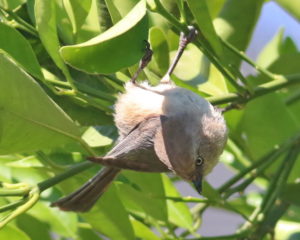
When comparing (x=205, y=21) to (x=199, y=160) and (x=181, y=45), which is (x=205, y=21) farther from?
(x=199, y=160)

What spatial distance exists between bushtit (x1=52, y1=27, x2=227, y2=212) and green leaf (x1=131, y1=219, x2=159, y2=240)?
0.14 meters

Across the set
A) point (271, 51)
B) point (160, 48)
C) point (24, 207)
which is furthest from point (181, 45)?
point (271, 51)

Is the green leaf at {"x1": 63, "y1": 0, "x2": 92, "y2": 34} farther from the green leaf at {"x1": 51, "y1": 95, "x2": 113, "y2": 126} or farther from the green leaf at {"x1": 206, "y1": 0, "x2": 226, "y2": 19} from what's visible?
the green leaf at {"x1": 206, "y1": 0, "x2": 226, "y2": 19}

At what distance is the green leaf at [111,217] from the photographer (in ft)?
5.88

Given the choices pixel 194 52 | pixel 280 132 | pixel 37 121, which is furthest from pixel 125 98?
pixel 280 132

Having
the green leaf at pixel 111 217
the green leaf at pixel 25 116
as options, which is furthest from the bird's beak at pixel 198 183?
the green leaf at pixel 25 116

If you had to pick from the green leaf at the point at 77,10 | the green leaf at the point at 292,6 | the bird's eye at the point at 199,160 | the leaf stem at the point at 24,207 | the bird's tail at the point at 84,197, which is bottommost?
the bird's eye at the point at 199,160

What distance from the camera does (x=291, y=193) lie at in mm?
2066

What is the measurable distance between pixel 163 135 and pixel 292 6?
55cm

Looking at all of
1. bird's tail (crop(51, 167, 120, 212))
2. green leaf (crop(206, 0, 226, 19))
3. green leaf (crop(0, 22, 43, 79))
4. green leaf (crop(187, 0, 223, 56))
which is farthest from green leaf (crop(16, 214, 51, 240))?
green leaf (crop(206, 0, 226, 19))

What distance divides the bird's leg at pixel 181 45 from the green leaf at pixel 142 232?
0.38 m

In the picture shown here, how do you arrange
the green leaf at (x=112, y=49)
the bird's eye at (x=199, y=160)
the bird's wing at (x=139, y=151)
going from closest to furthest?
the green leaf at (x=112, y=49), the bird's wing at (x=139, y=151), the bird's eye at (x=199, y=160)

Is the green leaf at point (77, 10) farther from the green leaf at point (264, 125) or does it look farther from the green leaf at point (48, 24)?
the green leaf at point (264, 125)

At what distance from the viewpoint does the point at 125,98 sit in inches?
74.7
